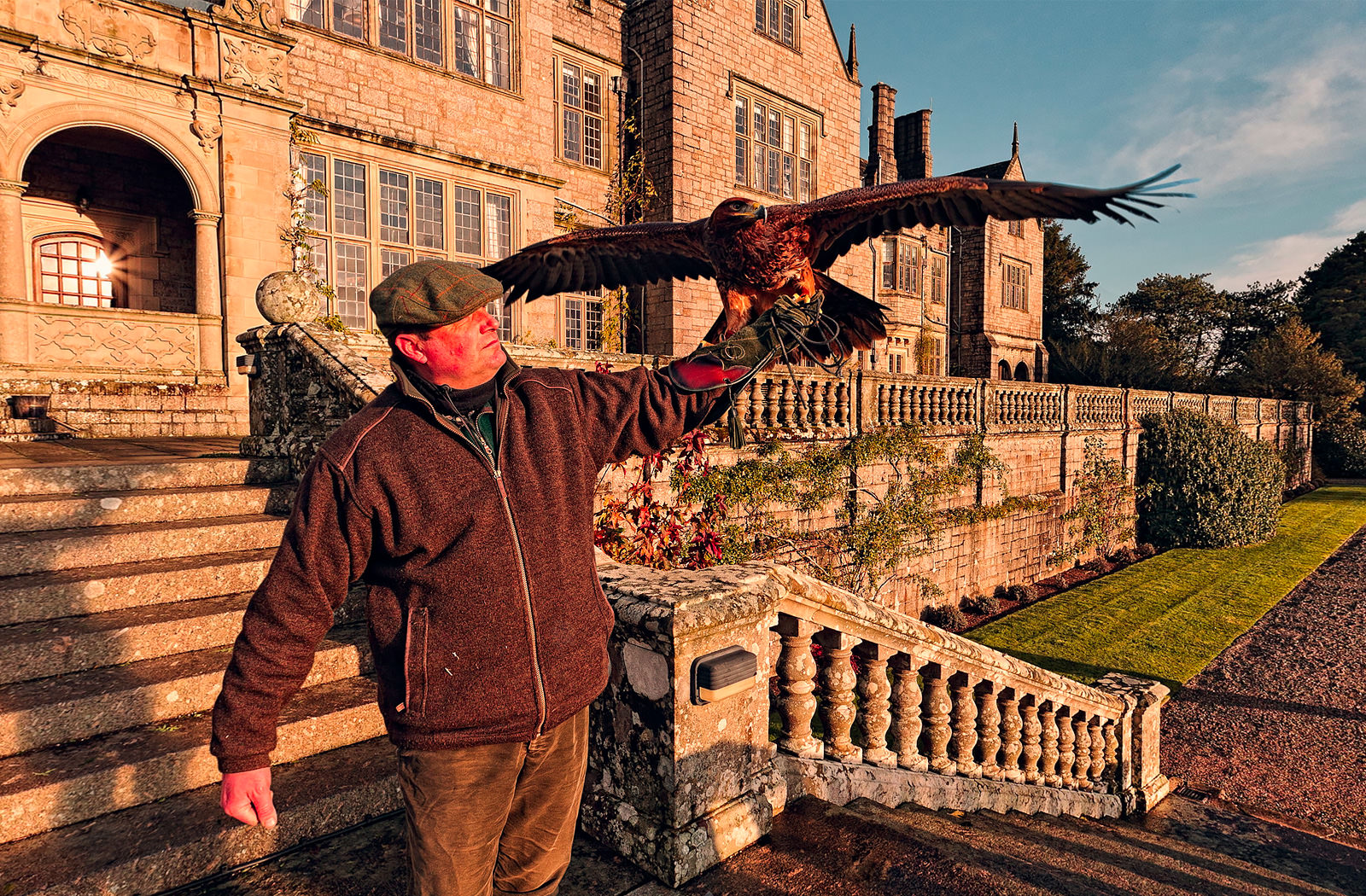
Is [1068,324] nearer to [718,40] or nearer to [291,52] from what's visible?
[718,40]

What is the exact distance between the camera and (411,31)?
1191 cm

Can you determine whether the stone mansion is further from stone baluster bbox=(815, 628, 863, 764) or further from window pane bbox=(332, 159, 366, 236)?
stone baluster bbox=(815, 628, 863, 764)

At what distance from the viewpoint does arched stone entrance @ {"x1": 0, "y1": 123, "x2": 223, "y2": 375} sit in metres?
8.83

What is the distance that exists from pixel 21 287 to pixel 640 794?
34.9 feet

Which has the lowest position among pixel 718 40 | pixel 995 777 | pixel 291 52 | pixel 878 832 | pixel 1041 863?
pixel 995 777

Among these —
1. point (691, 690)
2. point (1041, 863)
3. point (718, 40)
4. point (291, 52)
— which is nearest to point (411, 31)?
point (291, 52)

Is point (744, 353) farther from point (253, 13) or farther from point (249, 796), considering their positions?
point (253, 13)

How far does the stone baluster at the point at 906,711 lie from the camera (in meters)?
3.83

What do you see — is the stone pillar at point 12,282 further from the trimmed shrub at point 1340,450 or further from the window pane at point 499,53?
the trimmed shrub at point 1340,450

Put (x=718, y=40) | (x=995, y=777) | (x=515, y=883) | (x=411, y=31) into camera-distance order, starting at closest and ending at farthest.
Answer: (x=515, y=883)
(x=995, y=777)
(x=411, y=31)
(x=718, y=40)

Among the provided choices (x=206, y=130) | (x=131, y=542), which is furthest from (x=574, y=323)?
(x=131, y=542)

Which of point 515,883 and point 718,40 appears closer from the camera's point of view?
point 515,883

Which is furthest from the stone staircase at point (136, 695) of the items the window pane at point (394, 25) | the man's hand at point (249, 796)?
the window pane at point (394, 25)

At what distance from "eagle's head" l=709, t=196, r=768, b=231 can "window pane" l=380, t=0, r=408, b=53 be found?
11405 millimetres
